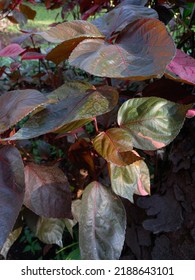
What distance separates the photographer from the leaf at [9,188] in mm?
541

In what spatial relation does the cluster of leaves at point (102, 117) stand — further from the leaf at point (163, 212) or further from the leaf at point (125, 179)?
the leaf at point (163, 212)

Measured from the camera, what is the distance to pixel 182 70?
1.91ft

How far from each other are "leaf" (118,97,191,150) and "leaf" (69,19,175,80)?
12cm

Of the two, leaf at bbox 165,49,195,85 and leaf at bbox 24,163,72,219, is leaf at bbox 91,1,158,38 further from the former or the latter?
leaf at bbox 24,163,72,219

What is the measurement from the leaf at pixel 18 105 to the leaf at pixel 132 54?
0.10 metres

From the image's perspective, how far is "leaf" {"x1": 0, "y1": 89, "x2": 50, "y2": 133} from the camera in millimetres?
Answer: 548

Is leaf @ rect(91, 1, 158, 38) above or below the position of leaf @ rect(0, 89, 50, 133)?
above

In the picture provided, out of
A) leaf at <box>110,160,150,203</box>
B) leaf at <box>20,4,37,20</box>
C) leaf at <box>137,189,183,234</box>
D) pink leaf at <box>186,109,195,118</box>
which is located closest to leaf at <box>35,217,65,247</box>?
leaf at <box>137,189,183,234</box>

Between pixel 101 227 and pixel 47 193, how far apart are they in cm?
14

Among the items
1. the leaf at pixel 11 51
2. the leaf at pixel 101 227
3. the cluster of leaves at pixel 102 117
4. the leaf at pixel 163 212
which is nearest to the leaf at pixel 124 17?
the cluster of leaves at pixel 102 117

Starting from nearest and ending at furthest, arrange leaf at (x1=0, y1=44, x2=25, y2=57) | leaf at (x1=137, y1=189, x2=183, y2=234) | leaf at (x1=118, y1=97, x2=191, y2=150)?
leaf at (x1=118, y1=97, x2=191, y2=150) → leaf at (x1=0, y1=44, x2=25, y2=57) → leaf at (x1=137, y1=189, x2=183, y2=234)

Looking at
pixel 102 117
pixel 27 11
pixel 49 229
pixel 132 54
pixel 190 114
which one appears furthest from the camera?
pixel 27 11

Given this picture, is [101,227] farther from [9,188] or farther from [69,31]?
[69,31]

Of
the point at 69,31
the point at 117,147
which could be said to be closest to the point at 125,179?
the point at 117,147
